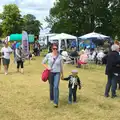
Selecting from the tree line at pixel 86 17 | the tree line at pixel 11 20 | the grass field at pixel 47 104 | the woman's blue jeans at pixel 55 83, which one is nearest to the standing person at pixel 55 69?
the woman's blue jeans at pixel 55 83

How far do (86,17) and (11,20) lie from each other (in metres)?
34.3

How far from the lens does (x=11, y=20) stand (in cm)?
8144

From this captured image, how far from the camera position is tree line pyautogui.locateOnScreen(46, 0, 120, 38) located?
1996 inches

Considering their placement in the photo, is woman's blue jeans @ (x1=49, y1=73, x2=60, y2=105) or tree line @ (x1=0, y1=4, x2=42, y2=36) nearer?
woman's blue jeans @ (x1=49, y1=73, x2=60, y2=105)

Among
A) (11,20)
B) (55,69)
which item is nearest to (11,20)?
(11,20)

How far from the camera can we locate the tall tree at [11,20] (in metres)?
80.7

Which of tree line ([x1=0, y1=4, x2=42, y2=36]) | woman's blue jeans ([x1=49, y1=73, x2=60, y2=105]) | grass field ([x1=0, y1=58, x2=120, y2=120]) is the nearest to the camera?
grass field ([x1=0, y1=58, x2=120, y2=120])

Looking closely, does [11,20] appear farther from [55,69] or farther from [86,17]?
[55,69]

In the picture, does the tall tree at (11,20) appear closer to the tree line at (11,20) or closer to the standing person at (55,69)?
the tree line at (11,20)

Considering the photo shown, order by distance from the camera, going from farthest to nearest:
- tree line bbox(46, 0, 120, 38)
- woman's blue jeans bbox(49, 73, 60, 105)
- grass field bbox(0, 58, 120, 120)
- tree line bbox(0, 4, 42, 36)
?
1. tree line bbox(0, 4, 42, 36)
2. tree line bbox(46, 0, 120, 38)
3. woman's blue jeans bbox(49, 73, 60, 105)
4. grass field bbox(0, 58, 120, 120)

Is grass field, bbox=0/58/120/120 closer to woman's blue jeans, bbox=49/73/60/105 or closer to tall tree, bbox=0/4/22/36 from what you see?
woman's blue jeans, bbox=49/73/60/105

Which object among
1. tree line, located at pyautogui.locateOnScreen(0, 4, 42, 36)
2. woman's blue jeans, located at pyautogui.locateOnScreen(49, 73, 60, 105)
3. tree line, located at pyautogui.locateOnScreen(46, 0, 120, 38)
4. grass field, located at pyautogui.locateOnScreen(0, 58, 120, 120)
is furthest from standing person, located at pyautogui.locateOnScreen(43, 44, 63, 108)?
tree line, located at pyautogui.locateOnScreen(0, 4, 42, 36)

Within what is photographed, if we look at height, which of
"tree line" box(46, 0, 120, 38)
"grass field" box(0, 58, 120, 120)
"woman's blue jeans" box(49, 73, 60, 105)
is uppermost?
"tree line" box(46, 0, 120, 38)

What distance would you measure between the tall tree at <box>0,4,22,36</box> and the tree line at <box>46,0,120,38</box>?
29.0 m
